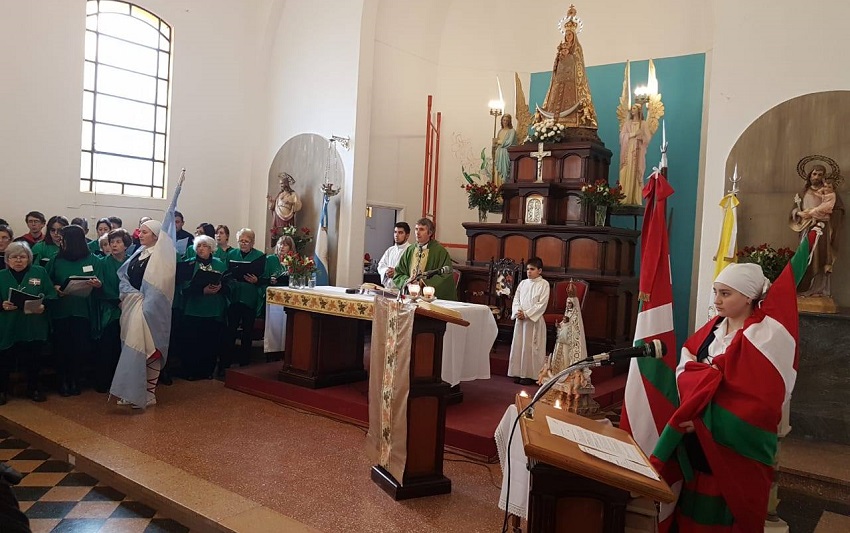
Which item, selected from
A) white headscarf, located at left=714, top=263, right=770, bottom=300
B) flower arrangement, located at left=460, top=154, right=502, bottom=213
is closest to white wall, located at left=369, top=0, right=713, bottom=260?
flower arrangement, located at left=460, top=154, right=502, bottom=213

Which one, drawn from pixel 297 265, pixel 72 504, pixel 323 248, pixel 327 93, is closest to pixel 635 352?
pixel 72 504

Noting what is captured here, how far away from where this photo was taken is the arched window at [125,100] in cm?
1021

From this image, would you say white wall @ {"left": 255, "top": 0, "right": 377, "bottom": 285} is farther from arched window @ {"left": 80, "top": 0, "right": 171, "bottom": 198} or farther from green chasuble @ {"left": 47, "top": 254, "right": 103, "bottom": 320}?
green chasuble @ {"left": 47, "top": 254, "right": 103, "bottom": 320}

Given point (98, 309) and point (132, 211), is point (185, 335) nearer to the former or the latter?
point (98, 309)

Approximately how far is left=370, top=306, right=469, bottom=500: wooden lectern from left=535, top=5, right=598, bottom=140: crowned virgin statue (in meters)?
6.15

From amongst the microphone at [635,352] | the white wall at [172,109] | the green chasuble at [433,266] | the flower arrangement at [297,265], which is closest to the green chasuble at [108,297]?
the flower arrangement at [297,265]

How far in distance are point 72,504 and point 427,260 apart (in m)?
4.03

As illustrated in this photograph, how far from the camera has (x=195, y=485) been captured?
4.41m

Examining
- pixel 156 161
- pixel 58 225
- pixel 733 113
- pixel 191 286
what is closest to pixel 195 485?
pixel 191 286

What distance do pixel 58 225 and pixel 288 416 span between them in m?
3.91

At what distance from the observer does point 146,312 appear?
638 cm

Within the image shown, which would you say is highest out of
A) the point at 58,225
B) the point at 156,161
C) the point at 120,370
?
the point at 156,161

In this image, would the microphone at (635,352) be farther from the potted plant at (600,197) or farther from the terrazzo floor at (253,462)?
the potted plant at (600,197)

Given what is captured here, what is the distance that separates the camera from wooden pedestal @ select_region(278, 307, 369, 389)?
689 cm
